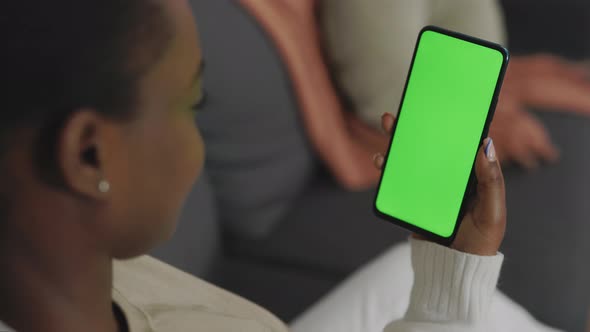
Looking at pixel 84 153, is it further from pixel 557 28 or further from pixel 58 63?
pixel 557 28

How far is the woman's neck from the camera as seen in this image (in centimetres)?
28

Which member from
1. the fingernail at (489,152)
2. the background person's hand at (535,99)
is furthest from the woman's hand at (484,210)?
the background person's hand at (535,99)

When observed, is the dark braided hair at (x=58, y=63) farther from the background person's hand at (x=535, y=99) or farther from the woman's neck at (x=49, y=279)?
the background person's hand at (x=535, y=99)

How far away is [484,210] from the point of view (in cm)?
38

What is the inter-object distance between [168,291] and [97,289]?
0.34 feet

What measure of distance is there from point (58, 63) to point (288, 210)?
2.04 ft

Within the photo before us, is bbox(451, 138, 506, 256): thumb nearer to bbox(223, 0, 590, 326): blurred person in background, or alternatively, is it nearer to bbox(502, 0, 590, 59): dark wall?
bbox(223, 0, 590, 326): blurred person in background

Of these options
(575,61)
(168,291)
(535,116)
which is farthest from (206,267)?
(575,61)

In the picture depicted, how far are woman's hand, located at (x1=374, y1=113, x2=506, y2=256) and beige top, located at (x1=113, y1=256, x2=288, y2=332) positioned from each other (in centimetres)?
12

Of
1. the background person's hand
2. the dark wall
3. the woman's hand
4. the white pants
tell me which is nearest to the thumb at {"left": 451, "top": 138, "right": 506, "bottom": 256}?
the woman's hand

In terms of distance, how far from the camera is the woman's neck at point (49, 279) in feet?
0.93

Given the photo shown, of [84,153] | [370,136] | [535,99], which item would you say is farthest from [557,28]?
[84,153]

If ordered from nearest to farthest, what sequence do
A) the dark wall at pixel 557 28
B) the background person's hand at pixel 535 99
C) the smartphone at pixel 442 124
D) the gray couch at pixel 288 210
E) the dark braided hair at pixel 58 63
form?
the dark braided hair at pixel 58 63 → the smartphone at pixel 442 124 → the gray couch at pixel 288 210 → the background person's hand at pixel 535 99 → the dark wall at pixel 557 28

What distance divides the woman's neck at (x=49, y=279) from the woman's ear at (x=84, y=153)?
0.07 feet
